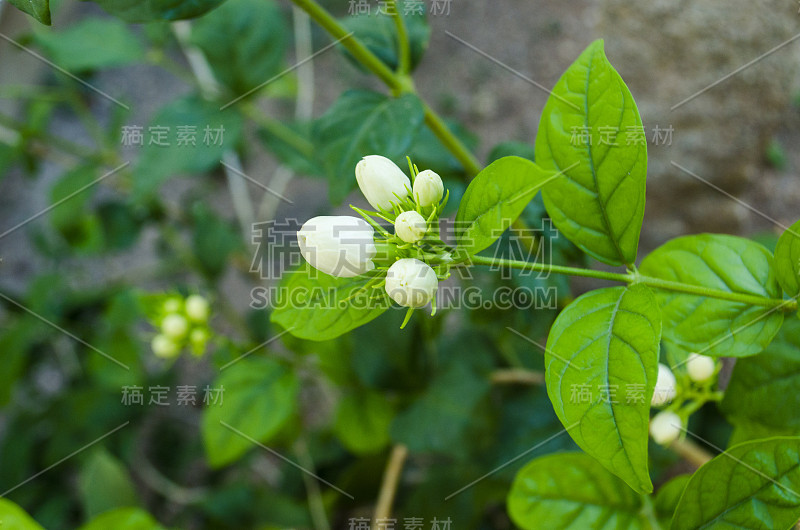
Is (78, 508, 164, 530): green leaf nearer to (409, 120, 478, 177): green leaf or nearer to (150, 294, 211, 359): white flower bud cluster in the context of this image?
(150, 294, 211, 359): white flower bud cluster

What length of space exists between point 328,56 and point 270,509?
3.72 ft

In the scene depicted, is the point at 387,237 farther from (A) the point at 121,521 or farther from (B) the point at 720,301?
(A) the point at 121,521

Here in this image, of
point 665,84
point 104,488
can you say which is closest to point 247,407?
point 104,488

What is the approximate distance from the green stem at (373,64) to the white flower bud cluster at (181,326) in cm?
44

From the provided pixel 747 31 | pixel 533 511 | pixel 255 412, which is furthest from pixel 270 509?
pixel 747 31

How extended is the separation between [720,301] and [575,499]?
0.69 ft

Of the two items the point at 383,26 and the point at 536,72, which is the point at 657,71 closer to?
the point at 536,72

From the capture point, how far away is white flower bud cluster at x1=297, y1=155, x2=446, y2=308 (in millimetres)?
381

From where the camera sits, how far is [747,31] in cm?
106

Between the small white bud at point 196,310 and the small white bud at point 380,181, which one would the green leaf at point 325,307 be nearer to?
the small white bud at point 380,181

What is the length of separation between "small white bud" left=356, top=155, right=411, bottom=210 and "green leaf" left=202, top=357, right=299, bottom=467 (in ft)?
1.44

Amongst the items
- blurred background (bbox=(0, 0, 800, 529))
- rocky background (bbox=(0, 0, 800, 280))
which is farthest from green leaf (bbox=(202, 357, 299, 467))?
rocky background (bbox=(0, 0, 800, 280))

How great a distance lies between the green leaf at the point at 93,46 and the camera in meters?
0.98

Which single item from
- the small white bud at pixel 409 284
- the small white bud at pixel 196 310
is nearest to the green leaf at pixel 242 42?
the small white bud at pixel 196 310
